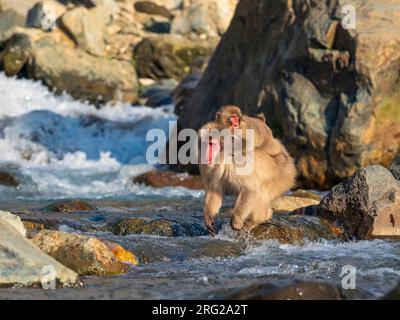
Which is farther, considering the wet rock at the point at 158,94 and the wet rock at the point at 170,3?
the wet rock at the point at 170,3

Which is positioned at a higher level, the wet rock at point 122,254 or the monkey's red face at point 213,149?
the monkey's red face at point 213,149

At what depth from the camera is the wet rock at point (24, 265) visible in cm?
641

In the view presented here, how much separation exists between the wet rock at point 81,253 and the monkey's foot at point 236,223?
115 cm

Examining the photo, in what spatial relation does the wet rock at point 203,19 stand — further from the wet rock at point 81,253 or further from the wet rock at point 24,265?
the wet rock at point 24,265

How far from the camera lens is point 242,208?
25.9 ft

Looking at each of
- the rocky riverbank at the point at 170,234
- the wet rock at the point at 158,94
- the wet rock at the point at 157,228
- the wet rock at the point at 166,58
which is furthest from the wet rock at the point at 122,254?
the wet rock at the point at 166,58

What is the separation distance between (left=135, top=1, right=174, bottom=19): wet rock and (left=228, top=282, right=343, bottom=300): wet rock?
26.9 metres

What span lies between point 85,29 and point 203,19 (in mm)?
4537

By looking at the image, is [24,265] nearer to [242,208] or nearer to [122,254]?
[122,254]

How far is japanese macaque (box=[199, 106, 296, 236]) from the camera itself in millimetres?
7480

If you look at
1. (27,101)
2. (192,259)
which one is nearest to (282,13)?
(192,259)

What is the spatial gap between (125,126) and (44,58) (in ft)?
12.6

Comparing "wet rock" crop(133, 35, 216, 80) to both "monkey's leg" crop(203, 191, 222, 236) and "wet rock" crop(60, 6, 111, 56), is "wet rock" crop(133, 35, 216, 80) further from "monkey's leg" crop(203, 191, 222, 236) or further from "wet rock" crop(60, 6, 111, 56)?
"monkey's leg" crop(203, 191, 222, 236)

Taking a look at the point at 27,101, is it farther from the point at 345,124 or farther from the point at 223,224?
the point at 223,224
